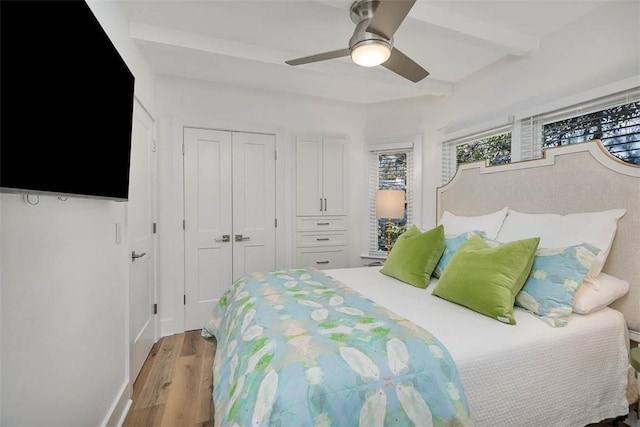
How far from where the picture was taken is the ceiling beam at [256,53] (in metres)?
2.21

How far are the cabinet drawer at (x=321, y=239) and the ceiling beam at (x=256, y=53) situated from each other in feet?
5.78

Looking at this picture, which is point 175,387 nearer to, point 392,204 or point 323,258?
point 323,258

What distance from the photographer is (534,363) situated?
128 centimetres

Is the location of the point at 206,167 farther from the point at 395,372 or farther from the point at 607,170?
the point at 607,170

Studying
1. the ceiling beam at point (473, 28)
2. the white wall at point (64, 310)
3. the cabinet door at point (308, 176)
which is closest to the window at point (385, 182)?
the cabinet door at point (308, 176)

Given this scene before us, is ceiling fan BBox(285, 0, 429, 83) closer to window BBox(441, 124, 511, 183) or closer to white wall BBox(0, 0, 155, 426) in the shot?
window BBox(441, 124, 511, 183)

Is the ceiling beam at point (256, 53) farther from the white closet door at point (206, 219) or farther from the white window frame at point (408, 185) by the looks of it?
the white closet door at point (206, 219)

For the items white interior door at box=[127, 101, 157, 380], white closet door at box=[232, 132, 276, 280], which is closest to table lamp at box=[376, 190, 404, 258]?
white closet door at box=[232, 132, 276, 280]

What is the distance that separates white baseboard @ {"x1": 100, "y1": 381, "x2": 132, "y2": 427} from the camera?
1581 millimetres

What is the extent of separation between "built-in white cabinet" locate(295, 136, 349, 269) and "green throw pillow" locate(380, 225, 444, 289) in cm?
142

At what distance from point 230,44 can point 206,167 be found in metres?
1.23

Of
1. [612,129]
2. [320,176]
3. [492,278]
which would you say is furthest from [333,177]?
[612,129]

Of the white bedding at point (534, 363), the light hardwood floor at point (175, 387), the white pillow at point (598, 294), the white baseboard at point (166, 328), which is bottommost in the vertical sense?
the light hardwood floor at point (175, 387)

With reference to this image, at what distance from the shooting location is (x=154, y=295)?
9.21ft
